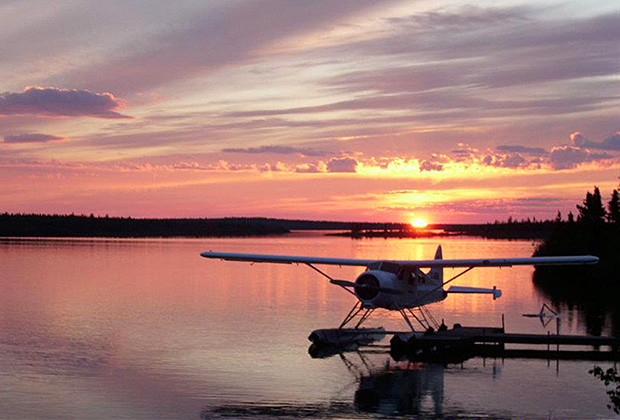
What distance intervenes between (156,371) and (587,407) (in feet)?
28.7

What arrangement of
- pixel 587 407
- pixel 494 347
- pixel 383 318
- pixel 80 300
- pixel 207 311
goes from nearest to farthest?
pixel 587 407, pixel 494 347, pixel 383 318, pixel 207 311, pixel 80 300

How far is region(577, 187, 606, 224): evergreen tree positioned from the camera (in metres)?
77.1

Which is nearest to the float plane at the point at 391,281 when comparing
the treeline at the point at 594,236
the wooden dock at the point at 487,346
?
the wooden dock at the point at 487,346

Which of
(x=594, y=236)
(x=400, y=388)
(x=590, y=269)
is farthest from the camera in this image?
(x=594, y=236)

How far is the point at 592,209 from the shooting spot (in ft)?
265

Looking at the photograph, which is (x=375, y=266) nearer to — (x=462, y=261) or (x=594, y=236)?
(x=462, y=261)

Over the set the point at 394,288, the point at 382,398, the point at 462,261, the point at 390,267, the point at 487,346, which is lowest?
the point at 382,398

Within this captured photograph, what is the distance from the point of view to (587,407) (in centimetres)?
1593

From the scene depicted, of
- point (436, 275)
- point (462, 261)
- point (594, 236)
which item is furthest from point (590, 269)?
point (462, 261)

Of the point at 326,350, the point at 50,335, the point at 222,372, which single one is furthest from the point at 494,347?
the point at 50,335

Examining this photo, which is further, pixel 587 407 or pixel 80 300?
pixel 80 300

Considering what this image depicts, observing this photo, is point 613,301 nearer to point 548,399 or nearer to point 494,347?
point 494,347

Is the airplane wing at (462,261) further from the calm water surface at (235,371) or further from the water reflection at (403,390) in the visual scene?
the water reflection at (403,390)

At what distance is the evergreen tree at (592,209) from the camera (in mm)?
77144
